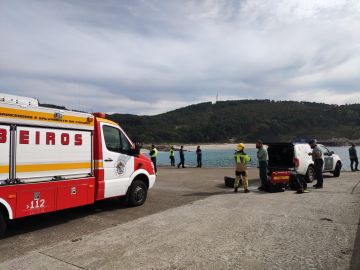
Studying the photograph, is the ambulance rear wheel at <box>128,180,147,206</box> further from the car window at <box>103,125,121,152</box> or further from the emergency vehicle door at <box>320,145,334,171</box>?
the emergency vehicle door at <box>320,145,334,171</box>

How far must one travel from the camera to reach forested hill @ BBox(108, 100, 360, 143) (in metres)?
150

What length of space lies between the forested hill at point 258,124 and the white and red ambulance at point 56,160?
124m

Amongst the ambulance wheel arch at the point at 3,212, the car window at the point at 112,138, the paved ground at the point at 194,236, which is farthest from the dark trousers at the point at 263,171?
the ambulance wheel arch at the point at 3,212

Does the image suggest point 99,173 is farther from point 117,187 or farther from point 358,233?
point 358,233

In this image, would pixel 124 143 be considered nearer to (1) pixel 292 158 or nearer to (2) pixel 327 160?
(1) pixel 292 158

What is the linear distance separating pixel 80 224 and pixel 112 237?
1.56 m

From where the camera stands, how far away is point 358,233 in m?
6.41

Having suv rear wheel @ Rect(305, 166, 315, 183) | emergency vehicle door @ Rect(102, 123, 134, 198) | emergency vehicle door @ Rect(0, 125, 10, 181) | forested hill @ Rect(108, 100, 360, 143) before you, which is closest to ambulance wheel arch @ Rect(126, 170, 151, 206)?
emergency vehicle door @ Rect(102, 123, 134, 198)

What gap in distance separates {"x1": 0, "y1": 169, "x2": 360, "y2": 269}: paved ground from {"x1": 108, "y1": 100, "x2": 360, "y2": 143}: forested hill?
409ft

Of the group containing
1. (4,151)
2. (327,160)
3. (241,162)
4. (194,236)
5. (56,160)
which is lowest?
(194,236)

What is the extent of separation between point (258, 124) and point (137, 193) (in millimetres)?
159455

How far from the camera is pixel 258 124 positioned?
164 m

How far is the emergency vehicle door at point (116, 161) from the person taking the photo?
860 cm

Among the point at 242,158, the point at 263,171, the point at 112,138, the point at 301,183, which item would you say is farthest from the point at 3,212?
the point at 301,183
